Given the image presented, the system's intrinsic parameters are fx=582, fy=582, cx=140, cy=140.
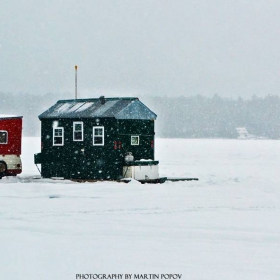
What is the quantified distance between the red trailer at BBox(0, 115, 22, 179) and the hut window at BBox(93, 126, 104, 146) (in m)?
4.18

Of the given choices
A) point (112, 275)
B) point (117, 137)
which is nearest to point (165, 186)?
point (117, 137)

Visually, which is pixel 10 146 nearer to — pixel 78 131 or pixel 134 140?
pixel 78 131

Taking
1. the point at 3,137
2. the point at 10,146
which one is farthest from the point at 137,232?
the point at 3,137

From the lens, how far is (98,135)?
28047mm

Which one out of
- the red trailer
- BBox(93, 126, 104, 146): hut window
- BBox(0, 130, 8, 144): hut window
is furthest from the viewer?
BBox(0, 130, 8, 144): hut window

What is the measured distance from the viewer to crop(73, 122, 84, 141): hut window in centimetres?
2859

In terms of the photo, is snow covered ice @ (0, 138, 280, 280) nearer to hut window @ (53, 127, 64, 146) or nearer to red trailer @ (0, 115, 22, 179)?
red trailer @ (0, 115, 22, 179)

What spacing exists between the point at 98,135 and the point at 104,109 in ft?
4.53

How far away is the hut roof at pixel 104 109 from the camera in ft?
91.8

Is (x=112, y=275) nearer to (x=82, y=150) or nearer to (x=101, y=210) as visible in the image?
(x=101, y=210)

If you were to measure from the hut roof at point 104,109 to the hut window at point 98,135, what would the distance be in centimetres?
60

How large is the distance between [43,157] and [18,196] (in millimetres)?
8162

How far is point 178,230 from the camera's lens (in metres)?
14.2

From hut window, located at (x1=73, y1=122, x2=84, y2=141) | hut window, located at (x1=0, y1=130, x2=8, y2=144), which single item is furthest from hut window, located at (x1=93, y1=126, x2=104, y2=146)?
hut window, located at (x1=0, y1=130, x2=8, y2=144)
